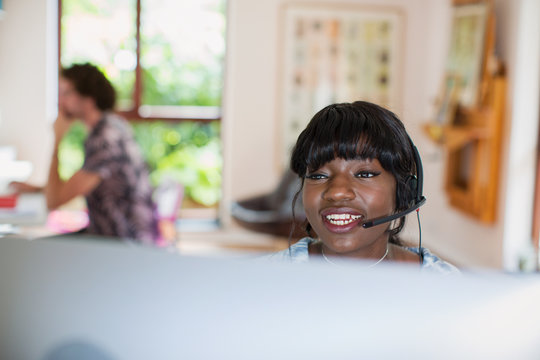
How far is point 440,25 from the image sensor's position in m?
4.79

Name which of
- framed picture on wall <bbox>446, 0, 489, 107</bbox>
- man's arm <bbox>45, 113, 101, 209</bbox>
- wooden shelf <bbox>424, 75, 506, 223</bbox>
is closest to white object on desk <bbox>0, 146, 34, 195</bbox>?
man's arm <bbox>45, 113, 101, 209</bbox>

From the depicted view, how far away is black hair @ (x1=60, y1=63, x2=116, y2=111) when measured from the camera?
280 cm

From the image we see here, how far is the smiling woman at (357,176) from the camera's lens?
1.00 metres

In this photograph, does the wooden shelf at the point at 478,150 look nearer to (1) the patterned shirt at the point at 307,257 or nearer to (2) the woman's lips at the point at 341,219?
(1) the patterned shirt at the point at 307,257

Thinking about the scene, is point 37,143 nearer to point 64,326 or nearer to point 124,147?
point 124,147

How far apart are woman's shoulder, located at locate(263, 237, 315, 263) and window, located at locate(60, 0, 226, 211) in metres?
3.78

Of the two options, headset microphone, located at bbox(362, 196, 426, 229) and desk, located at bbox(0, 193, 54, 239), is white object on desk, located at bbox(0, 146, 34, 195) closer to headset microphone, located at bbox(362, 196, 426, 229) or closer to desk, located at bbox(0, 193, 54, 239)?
desk, located at bbox(0, 193, 54, 239)

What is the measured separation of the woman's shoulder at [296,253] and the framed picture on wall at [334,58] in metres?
3.73

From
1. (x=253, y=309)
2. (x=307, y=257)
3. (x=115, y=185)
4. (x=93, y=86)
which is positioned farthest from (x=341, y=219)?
(x=93, y=86)

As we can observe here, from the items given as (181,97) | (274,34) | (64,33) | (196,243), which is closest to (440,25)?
(274,34)

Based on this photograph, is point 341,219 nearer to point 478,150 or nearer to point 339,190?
point 339,190

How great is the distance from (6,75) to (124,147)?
7.53 feet

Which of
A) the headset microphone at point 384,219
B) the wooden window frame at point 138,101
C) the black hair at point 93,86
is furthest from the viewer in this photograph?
the wooden window frame at point 138,101

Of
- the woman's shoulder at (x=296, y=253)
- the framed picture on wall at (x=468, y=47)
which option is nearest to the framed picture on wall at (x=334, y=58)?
the framed picture on wall at (x=468, y=47)
